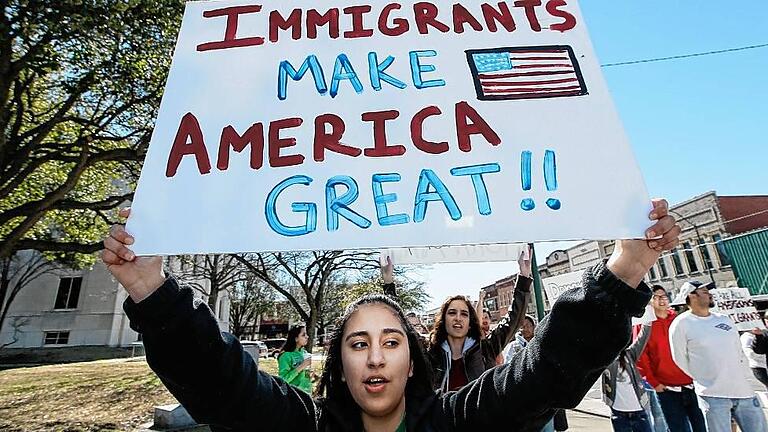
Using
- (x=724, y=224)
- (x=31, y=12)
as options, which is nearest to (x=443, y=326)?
(x=31, y=12)

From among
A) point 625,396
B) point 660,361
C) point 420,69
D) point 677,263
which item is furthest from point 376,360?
point 677,263

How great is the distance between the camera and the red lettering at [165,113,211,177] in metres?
1.42

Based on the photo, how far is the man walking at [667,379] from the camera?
455cm

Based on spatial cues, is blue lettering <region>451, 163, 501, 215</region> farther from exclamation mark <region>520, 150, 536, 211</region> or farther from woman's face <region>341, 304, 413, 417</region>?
woman's face <region>341, 304, 413, 417</region>

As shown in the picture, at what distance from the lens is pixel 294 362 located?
585 centimetres

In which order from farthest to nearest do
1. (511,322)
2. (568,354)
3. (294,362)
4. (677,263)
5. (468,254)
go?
1. (677,263)
2. (294,362)
3. (468,254)
4. (511,322)
5. (568,354)

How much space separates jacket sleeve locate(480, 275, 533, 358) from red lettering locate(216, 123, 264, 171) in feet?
8.61

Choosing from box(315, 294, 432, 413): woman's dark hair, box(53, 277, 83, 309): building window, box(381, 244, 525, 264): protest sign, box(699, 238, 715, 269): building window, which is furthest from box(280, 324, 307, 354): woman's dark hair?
box(699, 238, 715, 269): building window

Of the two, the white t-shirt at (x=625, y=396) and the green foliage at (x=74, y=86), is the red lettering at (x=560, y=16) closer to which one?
the white t-shirt at (x=625, y=396)

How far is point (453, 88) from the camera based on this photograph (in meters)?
1.56

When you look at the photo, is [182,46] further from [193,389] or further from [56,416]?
[56,416]

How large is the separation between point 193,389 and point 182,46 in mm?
1278

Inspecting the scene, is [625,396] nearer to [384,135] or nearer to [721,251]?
[384,135]

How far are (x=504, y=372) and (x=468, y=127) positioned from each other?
786mm
